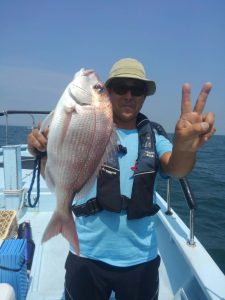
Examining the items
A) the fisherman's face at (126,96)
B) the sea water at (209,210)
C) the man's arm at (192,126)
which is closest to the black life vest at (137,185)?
the fisherman's face at (126,96)

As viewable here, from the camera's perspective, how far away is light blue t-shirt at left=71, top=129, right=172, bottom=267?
2119 mm

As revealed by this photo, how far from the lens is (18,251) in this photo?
2738 mm

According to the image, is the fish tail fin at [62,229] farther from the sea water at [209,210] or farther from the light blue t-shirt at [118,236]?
the sea water at [209,210]

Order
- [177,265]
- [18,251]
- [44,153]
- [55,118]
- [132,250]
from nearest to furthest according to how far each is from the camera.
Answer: [55,118] → [44,153] → [132,250] → [18,251] → [177,265]

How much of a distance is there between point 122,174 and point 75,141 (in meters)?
0.63

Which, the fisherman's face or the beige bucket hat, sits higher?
the beige bucket hat

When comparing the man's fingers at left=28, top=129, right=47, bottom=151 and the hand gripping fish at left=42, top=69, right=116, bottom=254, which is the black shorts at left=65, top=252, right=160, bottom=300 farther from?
the man's fingers at left=28, top=129, right=47, bottom=151

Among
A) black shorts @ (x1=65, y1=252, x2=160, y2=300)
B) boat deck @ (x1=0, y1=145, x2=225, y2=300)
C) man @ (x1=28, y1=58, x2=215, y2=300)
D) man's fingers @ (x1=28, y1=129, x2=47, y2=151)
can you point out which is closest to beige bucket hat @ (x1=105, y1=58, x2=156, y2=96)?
man @ (x1=28, y1=58, x2=215, y2=300)

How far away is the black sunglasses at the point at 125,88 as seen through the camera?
2.19 meters

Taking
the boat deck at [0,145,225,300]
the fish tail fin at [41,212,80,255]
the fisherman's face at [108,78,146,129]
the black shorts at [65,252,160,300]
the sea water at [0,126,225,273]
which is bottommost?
the sea water at [0,126,225,273]

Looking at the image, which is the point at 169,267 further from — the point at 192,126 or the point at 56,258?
the point at 192,126

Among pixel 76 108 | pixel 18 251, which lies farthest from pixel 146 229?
pixel 18 251

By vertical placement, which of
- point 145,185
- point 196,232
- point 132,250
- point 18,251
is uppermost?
point 145,185

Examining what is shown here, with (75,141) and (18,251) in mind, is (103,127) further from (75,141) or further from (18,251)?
(18,251)
